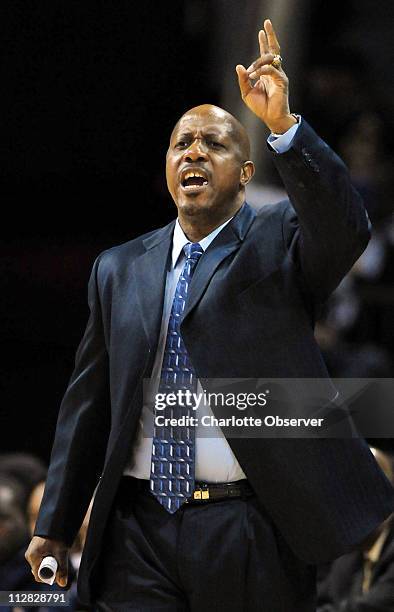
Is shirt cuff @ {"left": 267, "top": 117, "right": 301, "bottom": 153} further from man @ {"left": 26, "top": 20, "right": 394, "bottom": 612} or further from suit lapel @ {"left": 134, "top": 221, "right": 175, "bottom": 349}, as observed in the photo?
suit lapel @ {"left": 134, "top": 221, "right": 175, "bottom": 349}

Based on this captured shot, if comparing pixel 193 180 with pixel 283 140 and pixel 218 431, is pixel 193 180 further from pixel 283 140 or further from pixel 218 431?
pixel 218 431

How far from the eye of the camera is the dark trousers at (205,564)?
2.43m

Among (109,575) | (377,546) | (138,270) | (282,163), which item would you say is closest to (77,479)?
(109,575)

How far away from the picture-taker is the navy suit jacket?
7.85 feet

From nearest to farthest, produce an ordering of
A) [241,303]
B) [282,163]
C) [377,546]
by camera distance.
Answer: [282,163], [241,303], [377,546]

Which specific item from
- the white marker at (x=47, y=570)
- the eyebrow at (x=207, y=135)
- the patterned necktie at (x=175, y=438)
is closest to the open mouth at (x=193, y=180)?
the eyebrow at (x=207, y=135)

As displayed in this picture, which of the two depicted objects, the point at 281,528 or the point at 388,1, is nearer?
the point at 281,528

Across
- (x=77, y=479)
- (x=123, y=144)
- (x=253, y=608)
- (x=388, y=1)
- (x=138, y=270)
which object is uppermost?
(x=388, y=1)

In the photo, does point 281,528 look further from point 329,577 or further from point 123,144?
point 123,144

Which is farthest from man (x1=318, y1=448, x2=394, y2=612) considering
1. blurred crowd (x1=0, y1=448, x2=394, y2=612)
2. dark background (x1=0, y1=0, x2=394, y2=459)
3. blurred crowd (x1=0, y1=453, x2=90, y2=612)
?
blurred crowd (x1=0, y1=453, x2=90, y2=612)

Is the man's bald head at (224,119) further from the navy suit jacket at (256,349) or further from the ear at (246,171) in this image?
the navy suit jacket at (256,349)

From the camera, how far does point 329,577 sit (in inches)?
150

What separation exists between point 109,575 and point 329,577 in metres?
1.47

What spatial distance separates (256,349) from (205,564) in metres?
0.51
